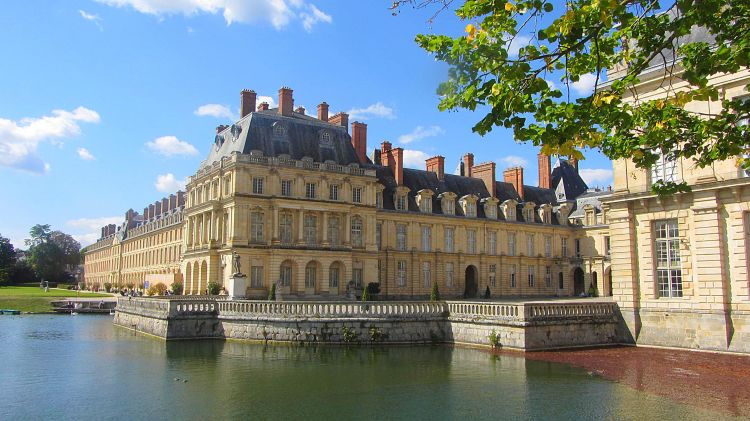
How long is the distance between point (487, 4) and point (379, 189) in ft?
114

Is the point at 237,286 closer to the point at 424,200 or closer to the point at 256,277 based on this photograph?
the point at 256,277

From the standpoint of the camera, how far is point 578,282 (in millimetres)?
48750

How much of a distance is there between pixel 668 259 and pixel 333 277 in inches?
834

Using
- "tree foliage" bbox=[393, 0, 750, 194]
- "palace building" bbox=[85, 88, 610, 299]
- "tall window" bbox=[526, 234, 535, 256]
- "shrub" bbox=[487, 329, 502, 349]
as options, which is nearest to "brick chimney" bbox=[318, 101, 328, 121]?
"palace building" bbox=[85, 88, 610, 299]

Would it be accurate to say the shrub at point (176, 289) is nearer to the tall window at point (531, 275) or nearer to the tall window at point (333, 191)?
the tall window at point (333, 191)

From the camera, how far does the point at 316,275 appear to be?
36406mm

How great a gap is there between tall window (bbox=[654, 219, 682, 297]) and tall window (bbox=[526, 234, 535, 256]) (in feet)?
91.5

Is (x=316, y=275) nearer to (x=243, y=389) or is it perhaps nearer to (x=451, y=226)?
(x=451, y=226)

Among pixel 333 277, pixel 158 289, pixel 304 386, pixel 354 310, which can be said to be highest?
pixel 333 277

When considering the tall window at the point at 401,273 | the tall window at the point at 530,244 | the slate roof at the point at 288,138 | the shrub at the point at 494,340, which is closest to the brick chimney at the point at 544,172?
the tall window at the point at 530,244

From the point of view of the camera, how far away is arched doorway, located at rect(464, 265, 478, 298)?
4416cm

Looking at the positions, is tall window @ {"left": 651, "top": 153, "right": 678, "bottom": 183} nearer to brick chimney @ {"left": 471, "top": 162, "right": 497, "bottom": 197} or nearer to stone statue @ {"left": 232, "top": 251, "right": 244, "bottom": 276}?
stone statue @ {"left": 232, "top": 251, "right": 244, "bottom": 276}

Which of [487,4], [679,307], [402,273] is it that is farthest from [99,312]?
[487,4]

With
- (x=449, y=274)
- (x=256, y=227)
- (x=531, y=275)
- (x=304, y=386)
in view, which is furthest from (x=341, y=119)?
(x=304, y=386)
